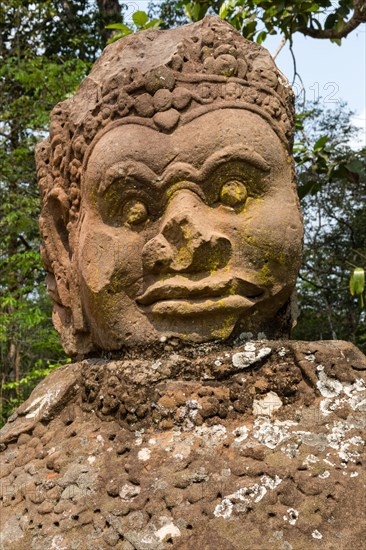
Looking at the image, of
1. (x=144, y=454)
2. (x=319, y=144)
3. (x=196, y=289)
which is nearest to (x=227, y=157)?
(x=196, y=289)

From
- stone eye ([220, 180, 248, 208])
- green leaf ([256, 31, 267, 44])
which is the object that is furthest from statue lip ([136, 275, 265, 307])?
green leaf ([256, 31, 267, 44])

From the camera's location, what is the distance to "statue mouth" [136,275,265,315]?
2.84 m

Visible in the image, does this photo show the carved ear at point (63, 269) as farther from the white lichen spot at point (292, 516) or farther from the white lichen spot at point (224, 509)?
the white lichen spot at point (292, 516)

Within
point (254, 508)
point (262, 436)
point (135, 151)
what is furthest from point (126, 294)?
point (254, 508)

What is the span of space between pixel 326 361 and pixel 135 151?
42.9 inches

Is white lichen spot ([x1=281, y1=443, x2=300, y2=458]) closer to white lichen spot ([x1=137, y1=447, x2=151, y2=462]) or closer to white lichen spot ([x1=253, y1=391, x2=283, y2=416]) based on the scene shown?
white lichen spot ([x1=253, y1=391, x2=283, y2=416])

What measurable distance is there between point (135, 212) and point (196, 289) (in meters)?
0.41

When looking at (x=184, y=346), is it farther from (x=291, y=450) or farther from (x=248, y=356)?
(x=291, y=450)

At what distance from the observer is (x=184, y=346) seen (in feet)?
9.45

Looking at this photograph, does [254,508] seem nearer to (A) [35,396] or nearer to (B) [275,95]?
(A) [35,396]

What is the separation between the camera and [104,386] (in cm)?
288

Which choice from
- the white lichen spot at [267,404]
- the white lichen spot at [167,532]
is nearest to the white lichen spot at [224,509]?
the white lichen spot at [167,532]

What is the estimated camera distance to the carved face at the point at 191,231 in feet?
9.41

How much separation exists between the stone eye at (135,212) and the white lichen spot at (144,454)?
900 mm
